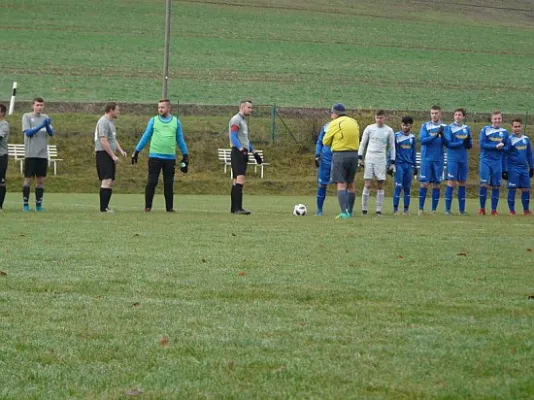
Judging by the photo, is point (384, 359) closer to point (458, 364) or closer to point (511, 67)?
point (458, 364)

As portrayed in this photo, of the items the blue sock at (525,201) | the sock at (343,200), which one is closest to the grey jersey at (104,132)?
the sock at (343,200)

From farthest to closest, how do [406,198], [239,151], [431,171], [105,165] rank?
[431,171], [406,198], [239,151], [105,165]

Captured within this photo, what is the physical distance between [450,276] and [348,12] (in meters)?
82.3

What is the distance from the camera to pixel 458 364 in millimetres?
5965

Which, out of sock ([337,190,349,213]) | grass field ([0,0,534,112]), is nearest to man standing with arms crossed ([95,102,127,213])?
sock ([337,190,349,213])

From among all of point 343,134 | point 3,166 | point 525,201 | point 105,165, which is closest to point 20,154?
point 3,166

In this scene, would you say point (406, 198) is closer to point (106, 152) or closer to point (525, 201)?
point (525, 201)

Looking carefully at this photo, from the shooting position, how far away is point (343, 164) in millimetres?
19484

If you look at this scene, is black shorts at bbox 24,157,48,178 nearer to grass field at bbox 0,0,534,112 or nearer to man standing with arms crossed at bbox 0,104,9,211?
man standing with arms crossed at bbox 0,104,9,211

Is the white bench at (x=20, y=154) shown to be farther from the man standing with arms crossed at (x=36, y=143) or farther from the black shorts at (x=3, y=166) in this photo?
the black shorts at (x=3, y=166)

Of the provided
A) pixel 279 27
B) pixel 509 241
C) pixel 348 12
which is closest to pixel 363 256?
pixel 509 241

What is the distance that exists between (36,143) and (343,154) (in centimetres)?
536

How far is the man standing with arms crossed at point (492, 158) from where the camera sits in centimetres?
2228

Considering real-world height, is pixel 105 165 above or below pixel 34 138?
below
